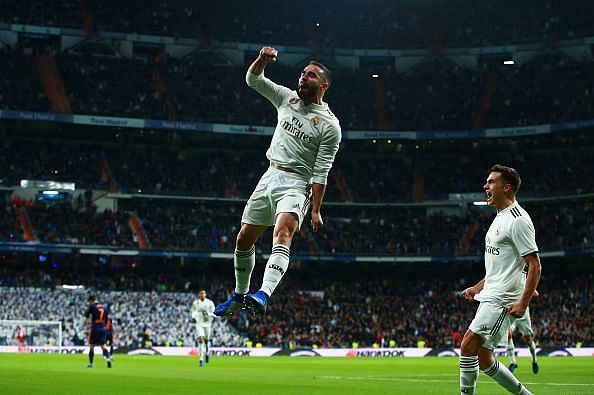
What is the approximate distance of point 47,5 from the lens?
7444 cm

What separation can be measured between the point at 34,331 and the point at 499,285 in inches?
1811

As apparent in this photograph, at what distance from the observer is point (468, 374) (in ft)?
39.5

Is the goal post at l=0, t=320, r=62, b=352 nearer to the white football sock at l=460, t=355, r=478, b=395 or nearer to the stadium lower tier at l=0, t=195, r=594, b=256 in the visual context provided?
the stadium lower tier at l=0, t=195, r=594, b=256

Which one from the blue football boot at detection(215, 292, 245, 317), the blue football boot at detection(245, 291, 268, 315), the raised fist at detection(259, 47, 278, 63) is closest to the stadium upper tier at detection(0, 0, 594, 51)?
the raised fist at detection(259, 47, 278, 63)

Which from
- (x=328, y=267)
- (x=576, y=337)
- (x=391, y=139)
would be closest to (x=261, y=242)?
(x=328, y=267)

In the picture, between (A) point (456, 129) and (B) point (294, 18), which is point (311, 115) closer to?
(A) point (456, 129)

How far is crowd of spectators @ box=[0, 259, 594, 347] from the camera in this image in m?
58.1

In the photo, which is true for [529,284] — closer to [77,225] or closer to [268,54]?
[268,54]

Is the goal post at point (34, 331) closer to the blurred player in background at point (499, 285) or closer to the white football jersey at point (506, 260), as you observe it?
the blurred player in background at point (499, 285)

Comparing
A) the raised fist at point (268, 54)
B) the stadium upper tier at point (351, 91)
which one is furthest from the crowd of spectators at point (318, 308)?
the raised fist at point (268, 54)

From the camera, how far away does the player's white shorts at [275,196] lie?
12.1m

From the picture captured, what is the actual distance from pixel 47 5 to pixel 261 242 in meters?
27.4

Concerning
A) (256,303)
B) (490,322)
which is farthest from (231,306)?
(490,322)

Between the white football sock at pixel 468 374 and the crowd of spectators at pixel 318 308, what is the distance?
46.1 metres
